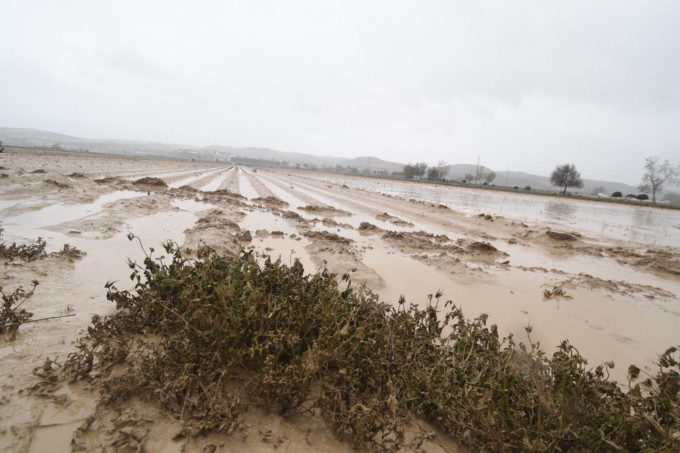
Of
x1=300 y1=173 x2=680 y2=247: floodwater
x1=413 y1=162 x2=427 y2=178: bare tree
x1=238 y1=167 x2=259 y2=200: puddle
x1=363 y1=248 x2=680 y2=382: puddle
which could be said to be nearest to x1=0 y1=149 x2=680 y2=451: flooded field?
x1=363 y1=248 x2=680 y2=382: puddle

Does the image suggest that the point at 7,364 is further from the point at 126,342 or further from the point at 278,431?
the point at 278,431

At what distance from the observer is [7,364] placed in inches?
101

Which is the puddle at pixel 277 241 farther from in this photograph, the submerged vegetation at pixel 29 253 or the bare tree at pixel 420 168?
the bare tree at pixel 420 168

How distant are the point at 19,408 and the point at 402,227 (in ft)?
39.5

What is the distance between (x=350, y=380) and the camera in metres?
2.52

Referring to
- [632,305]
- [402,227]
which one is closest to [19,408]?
[632,305]

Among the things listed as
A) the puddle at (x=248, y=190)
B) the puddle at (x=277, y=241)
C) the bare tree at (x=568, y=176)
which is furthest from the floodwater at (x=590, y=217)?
the bare tree at (x=568, y=176)

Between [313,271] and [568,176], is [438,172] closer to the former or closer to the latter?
[568,176]

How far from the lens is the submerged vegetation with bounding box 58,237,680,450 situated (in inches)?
86.0

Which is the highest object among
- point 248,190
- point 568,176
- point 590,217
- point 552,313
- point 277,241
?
point 568,176

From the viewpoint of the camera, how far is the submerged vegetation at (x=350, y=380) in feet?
7.16

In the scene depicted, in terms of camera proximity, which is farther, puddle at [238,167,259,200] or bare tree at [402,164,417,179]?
bare tree at [402,164,417,179]

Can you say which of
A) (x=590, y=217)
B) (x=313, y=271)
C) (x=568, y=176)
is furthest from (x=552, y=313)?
(x=568, y=176)

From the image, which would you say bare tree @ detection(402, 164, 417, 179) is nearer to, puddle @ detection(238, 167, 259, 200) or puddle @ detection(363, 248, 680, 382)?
puddle @ detection(238, 167, 259, 200)
